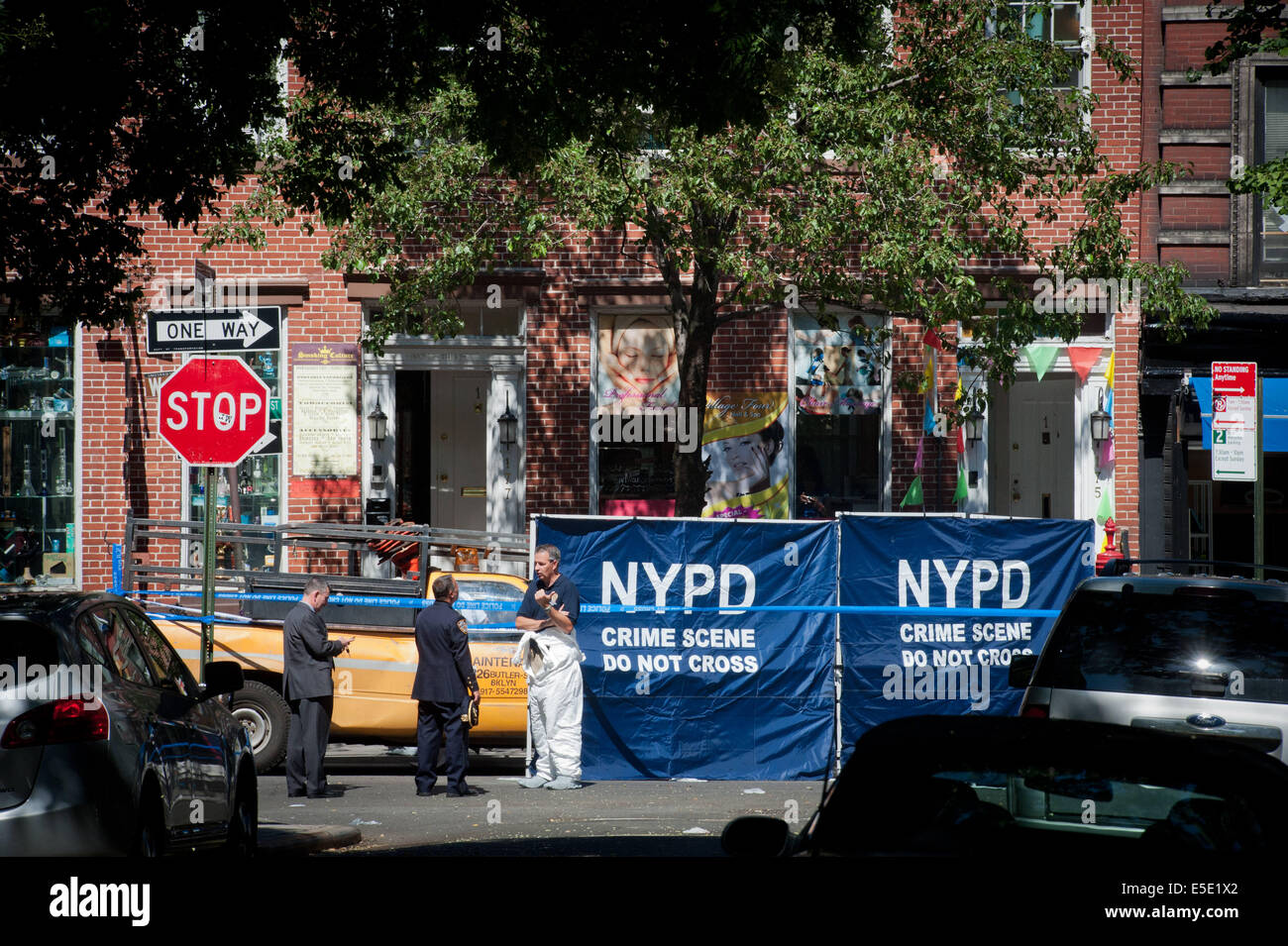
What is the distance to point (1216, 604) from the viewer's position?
8.38 m

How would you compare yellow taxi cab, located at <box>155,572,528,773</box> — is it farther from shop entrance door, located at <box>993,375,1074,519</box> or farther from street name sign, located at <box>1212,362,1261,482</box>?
shop entrance door, located at <box>993,375,1074,519</box>

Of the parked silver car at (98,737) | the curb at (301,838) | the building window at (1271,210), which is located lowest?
the curb at (301,838)

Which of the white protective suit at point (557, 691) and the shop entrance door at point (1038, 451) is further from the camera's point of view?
the shop entrance door at point (1038, 451)

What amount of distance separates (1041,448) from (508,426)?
290 inches

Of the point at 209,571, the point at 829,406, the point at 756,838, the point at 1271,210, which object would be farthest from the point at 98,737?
the point at 1271,210

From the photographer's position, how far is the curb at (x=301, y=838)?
897cm

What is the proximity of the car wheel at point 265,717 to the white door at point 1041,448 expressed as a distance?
11.2 meters

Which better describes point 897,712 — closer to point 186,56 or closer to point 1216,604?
point 1216,604

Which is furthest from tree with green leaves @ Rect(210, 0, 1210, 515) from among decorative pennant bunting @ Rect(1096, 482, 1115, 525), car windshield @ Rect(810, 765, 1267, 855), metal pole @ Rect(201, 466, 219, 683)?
car windshield @ Rect(810, 765, 1267, 855)

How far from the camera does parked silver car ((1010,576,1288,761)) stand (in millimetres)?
8062

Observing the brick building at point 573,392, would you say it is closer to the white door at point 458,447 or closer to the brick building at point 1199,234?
the brick building at point 1199,234

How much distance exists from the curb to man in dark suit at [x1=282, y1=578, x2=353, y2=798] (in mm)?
1825

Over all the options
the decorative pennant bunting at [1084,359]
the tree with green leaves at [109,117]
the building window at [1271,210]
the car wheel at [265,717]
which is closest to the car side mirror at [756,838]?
the tree with green leaves at [109,117]

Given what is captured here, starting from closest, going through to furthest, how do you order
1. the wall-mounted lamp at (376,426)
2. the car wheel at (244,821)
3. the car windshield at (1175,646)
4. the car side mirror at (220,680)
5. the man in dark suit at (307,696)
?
the car side mirror at (220,680) → the car windshield at (1175,646) → the car wheel at (244,821) → the man in dark suit at (307,696) → the wall-mounted lamp at (376,426)
